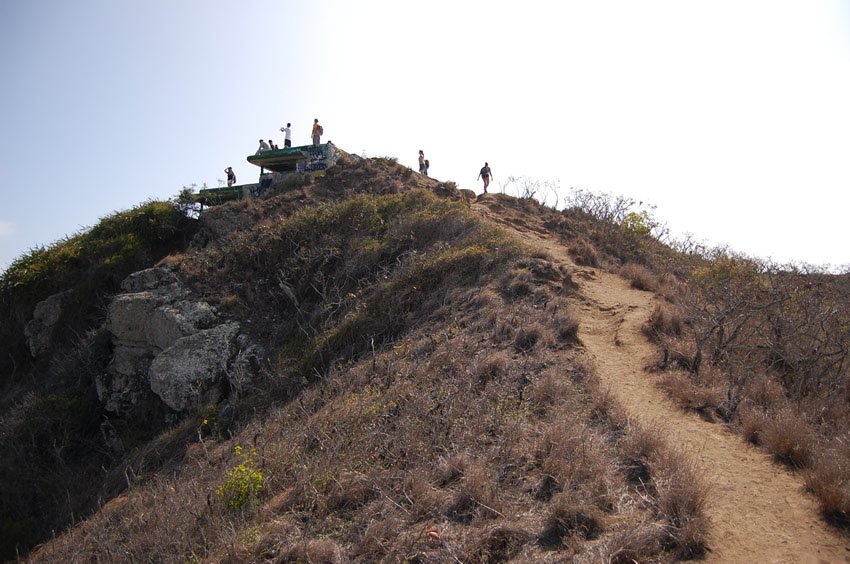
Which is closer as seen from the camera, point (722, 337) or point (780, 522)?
point (780, 522)

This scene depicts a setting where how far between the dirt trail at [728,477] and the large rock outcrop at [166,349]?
7.54 metres

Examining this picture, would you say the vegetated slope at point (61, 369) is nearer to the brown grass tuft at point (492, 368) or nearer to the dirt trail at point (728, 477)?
the brown grass tuft at point (492, 368)

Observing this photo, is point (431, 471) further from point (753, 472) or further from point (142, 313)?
point (142, 313)

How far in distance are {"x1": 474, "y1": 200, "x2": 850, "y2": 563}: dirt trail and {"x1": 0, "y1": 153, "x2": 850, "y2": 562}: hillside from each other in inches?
1.0

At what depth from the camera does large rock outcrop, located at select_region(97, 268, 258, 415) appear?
11086 millimetres

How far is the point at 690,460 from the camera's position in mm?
4723

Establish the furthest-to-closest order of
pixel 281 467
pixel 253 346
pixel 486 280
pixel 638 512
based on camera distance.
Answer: pixel 253 346
pixel 486 280
pixel 281 467
pixel 638 512

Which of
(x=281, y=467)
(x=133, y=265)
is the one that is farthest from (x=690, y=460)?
(x=133, y=265)

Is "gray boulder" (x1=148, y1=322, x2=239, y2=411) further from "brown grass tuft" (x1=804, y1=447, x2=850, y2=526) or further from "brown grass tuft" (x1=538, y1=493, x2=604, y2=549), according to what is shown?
"brown grass tuft" (x1=804, y1=447, x2=850, y2=526)

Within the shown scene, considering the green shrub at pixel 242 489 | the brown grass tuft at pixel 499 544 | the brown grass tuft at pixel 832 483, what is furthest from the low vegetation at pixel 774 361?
the green shrub at pixel 242 489

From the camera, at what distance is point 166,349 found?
11820mm

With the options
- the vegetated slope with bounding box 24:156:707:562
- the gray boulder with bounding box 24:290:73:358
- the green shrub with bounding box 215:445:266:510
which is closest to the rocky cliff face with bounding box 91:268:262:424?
the vegetated slope with bounding box 24:156:707:562

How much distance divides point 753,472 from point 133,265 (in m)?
16.4

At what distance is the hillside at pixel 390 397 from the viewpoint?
13.9ft
